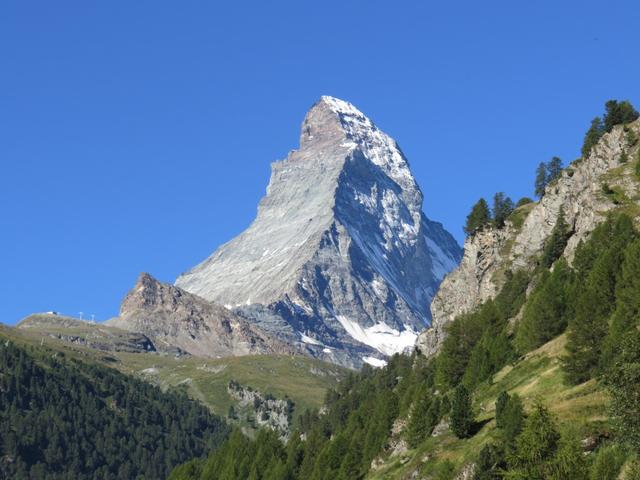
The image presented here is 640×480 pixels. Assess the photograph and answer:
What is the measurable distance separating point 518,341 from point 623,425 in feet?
239

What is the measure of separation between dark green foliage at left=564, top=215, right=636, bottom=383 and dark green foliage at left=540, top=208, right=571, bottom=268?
20.2m


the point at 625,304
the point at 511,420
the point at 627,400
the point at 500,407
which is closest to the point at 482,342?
the point at 625,304

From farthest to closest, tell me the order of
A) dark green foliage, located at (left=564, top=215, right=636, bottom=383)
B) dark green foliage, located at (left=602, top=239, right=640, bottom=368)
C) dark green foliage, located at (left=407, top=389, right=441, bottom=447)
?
dark green foliage, located at (left=407, top=389, right=441, bottom=447), dark green foliage, located at (left=564, top=215, right=636, bottom=383), dark green foliage, located at (left=602, top=239, right=640, bottom=368)

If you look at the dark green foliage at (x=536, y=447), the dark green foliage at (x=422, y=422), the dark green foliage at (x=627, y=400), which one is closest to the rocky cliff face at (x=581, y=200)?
the dark green foliage at (x=422, y=422)

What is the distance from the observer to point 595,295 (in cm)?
12400

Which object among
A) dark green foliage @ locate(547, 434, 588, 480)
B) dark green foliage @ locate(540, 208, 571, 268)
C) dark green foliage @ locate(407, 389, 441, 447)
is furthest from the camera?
dark green foliage @ locate(540, 208, 571, 268)

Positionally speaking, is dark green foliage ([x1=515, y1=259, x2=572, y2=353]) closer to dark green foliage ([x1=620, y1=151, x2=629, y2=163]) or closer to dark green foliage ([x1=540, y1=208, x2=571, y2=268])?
dark green foliage ([x1=540, y1=208, x2=571, y2=268])

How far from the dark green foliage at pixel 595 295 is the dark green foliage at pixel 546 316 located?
8.66 feet

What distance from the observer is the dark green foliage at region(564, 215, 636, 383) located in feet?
357

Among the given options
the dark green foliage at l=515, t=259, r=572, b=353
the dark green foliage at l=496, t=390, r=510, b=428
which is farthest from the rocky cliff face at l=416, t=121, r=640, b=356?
the dark green foliage at l=496, t=390, r=510, b=428

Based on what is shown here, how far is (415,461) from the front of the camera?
12444cm

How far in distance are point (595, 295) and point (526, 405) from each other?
21.1 metres

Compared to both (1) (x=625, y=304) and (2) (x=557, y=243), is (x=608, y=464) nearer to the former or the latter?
(1) (x=625, y=304)

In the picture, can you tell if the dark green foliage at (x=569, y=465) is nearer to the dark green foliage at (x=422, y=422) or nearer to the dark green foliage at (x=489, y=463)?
the dark green foliage at (x=489, y=463)
